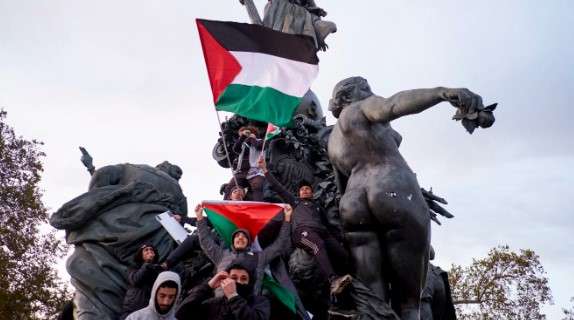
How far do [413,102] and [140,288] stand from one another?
2838 mm

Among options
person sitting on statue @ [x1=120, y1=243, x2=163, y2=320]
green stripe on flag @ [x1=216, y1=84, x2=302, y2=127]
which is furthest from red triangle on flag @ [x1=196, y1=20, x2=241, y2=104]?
person sitting on statue @ [x1=120, y1=243, x2=163, y2=320]

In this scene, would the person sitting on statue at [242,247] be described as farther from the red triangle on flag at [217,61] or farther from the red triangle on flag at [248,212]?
the red triangle on flag at [217,61]

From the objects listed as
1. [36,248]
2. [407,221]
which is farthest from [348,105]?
[36,248]

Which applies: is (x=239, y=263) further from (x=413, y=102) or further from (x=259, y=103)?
(x=259, y=103)

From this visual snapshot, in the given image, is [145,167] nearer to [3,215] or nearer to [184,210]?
[184,210]

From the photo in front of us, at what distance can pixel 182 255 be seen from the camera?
6.27 m

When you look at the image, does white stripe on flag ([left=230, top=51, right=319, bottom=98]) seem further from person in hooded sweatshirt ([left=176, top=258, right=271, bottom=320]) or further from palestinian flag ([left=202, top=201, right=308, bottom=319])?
person in hooded sweatshirt ([left=176, top=258, right=271, bottom=320])

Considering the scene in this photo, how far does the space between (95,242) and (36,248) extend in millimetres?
12011

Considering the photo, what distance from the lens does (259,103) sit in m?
7.09

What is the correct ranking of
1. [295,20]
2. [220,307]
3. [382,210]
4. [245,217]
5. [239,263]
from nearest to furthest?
[220,307]
[239,263]
[382,210]
[245,217]
[295,20]

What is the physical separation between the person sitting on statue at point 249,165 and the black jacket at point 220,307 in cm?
229

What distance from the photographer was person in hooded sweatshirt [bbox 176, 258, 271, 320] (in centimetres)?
427

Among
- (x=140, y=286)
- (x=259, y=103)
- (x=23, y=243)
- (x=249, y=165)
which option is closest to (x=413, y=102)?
(x=259, y=103)

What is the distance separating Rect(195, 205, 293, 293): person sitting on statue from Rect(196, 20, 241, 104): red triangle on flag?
1853 mm
